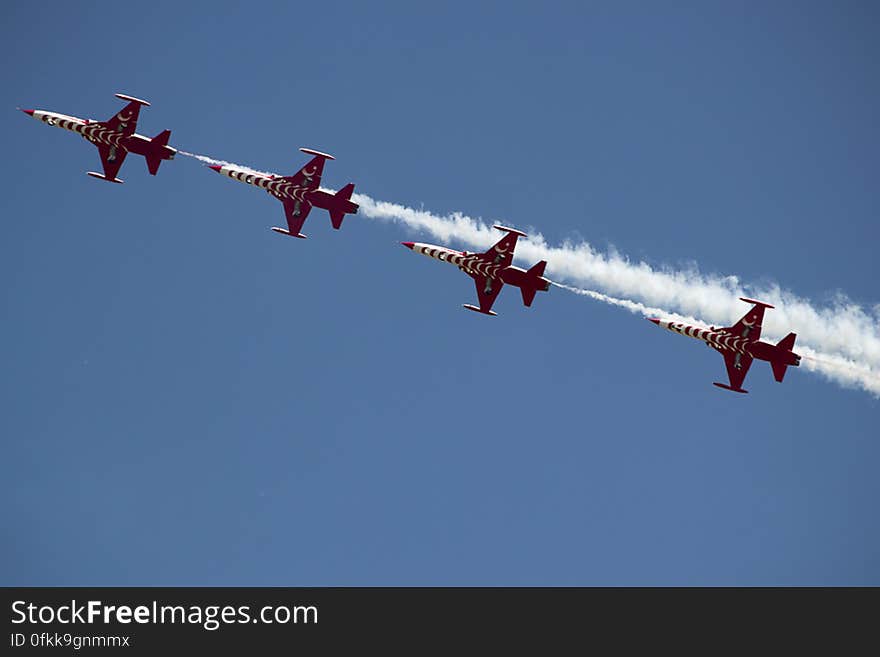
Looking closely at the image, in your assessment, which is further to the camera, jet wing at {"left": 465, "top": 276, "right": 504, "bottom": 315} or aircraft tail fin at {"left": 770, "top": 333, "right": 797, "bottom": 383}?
jet wing at {"left": 465, "top": 276, "right": 504, "bottom": 315}

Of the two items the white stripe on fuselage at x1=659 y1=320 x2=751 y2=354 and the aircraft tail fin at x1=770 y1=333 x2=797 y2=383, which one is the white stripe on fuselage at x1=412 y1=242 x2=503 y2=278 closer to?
the white stripe on fuselage at x1=659 y1=320 x2=751 y2=354

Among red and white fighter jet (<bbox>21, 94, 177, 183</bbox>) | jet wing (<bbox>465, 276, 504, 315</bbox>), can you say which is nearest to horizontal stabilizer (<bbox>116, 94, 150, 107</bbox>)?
red and white fighter jet (<bbox>21, 94, 177, 183</bbox>)

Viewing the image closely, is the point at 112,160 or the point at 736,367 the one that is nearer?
the point at 736,367

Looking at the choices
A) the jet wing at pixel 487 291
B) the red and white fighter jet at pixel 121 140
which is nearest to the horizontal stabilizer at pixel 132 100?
the red and white fighter jet at pixel 121 140

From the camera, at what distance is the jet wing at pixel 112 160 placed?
558ft

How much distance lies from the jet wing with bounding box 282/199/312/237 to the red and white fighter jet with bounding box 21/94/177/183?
1034 centimetres

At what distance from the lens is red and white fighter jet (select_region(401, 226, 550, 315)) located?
160 meters

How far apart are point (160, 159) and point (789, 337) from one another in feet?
174

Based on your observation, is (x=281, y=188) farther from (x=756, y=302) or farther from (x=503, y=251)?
(x=756, y=302)

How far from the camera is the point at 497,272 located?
162 m

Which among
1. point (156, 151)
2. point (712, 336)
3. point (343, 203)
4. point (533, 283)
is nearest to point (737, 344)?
point (712, 336)

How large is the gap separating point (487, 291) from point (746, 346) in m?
20.8
